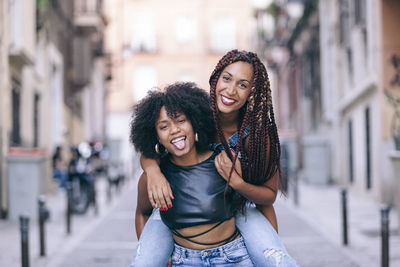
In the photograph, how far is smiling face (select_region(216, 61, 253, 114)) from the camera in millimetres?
3178

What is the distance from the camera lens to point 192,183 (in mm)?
3162

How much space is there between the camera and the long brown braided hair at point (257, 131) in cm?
310

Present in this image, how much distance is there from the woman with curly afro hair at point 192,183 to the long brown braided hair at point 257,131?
5.2 inches

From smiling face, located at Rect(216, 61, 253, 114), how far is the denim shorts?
0.67 m

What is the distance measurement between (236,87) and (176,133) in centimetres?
37

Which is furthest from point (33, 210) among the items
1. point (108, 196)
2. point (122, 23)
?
point (122, 23)

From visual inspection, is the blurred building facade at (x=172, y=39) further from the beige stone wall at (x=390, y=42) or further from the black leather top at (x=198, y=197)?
the black leather top at (x=198, y=197)

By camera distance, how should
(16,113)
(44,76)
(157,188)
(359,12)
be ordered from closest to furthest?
(157,188) → (16,113) → (359,12) → (44,76)

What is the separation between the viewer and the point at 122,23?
46.6m

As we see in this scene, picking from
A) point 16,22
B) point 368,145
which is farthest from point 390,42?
point 16,22

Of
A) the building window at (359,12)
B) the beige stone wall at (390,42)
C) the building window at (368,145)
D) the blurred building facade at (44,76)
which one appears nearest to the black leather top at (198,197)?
the blurred building facade at (44,76)

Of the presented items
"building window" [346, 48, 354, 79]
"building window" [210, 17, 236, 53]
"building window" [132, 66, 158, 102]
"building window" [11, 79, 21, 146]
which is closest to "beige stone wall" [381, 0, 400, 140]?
"building window" [346, 48, 354, 79]

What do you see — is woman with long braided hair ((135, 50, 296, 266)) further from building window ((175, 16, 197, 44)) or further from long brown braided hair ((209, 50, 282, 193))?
building window ((175, 16, 197, 44))

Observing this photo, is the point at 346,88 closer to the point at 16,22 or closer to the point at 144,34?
the point at 16,22
